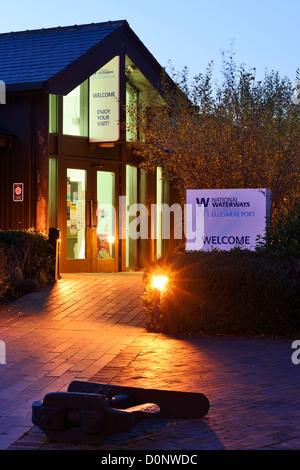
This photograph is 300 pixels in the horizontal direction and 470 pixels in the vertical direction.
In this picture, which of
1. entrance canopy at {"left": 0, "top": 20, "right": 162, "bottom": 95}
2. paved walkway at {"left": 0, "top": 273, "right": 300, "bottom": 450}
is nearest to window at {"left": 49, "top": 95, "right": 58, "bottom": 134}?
entrance canopy at {"left": 0, "top": 20, "right": 162, "bottom": 95}

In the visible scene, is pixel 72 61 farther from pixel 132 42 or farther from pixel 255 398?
pixel 255 398

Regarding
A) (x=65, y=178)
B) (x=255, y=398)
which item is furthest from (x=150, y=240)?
(x=255, y=398)

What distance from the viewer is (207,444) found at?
5246 millimetres

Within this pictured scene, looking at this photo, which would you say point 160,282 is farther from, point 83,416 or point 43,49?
point 43,49

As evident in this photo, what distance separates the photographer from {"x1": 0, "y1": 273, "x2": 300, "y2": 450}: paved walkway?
5469 millimetres

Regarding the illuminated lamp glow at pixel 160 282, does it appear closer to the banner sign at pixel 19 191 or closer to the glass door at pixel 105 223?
the banner sign at pixel 19 191

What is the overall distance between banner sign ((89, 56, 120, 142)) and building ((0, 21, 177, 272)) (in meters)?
0.03

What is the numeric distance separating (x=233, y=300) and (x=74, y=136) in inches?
403

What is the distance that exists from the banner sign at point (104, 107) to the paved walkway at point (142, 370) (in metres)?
7.35

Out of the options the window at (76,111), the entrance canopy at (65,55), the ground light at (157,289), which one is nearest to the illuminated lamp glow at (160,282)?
the ground light at (157,289)

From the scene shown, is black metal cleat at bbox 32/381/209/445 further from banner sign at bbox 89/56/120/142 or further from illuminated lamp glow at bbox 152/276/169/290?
banner sign at bbox 89/56/120/142

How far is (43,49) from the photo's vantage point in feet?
64.2

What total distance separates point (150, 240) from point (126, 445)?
17.3 meters

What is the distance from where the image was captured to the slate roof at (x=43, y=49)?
1806cm
